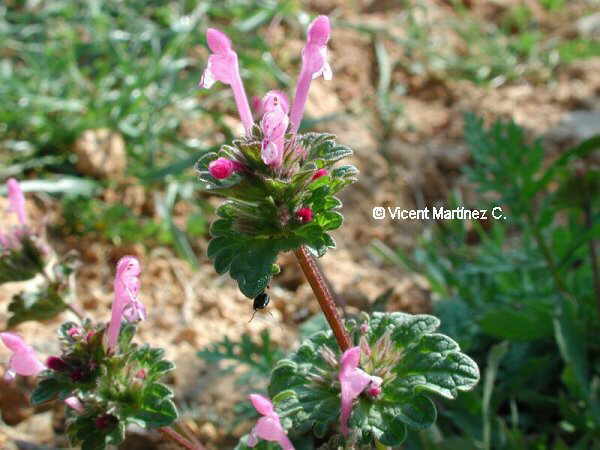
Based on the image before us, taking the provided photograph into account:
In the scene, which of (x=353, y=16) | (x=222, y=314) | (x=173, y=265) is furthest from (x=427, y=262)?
(x=353, y=16)

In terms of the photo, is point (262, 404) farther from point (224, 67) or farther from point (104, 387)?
point (224, 67)

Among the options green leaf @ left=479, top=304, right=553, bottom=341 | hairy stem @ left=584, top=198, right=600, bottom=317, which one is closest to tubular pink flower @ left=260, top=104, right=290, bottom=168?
green leaf @ left=479, top=304, right=553, bottom=341

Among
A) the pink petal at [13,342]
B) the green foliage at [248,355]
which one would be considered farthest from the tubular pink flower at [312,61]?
the green foliage at [248,355]

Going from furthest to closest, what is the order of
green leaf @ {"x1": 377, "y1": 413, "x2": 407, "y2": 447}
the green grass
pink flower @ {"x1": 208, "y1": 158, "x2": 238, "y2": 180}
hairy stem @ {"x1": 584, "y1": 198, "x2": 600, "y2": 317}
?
1. the green grass
2. hairy stem @ {"x1": 584, "y1": 198, "x2": 600, "y2": 317}
3. green leaf @ {"x1": 377, "y1": 413, "x2": 407, "y2": 447}
4. pink flower @ {"x1": 208, "y1": 158, "x2": 238, "y2": 180}

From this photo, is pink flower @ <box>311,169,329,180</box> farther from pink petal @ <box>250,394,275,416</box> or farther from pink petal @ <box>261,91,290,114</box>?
pink petal @ <box>250,394,275,416</box>

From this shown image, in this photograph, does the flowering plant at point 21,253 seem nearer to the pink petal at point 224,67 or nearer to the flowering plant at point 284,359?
the flowering plant at point 284,359

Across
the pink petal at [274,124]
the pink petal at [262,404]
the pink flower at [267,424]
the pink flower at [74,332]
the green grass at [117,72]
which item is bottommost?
the pink flower at [267,424]
